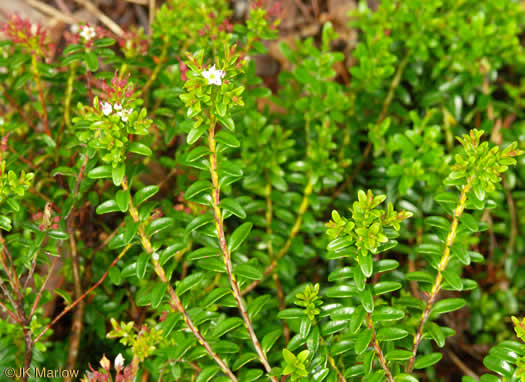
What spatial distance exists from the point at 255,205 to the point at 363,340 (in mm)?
891

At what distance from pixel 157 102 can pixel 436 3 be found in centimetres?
158

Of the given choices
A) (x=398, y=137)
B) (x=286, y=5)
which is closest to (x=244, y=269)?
(x=398, y=137)

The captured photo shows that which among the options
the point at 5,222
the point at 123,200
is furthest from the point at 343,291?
the point at 5,222

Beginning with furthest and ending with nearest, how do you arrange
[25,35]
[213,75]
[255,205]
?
[255,205] → [25,35] → [213,75]

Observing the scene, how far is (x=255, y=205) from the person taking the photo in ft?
7.84

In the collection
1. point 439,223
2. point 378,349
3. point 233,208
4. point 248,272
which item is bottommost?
point 378,349

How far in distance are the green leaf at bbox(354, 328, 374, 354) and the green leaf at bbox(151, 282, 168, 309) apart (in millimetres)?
722

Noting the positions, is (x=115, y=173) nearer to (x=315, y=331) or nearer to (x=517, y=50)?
(x=315, y=331)

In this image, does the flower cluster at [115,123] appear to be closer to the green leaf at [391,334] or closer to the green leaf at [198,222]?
the green leaf at [198,222]

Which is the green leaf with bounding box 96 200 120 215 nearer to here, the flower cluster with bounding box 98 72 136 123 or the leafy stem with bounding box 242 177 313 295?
the flower cluster with bounding box 98 72 136 123

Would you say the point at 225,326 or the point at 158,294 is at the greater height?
the point at 158,294

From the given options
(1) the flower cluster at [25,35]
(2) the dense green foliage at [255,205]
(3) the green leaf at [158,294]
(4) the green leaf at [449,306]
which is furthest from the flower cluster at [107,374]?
(1) the flower cluster at [25,35]

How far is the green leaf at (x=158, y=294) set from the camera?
180 cm

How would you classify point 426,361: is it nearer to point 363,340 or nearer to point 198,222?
point 363,340
